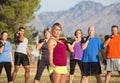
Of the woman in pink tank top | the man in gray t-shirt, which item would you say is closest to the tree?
the man in gray t-shirt

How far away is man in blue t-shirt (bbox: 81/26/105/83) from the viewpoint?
13109 mm

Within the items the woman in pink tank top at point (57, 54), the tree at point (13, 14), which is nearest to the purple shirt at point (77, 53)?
the woman in pink tank top at point (57, 54)

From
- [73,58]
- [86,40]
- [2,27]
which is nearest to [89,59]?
[86,40]

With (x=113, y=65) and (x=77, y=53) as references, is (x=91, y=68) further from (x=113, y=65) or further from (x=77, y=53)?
(x=77, y=53)

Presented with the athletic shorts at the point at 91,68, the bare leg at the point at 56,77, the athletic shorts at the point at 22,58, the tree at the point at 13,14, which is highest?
the tree at the point at 13,14

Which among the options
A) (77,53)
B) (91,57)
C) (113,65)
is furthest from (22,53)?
(113,65)

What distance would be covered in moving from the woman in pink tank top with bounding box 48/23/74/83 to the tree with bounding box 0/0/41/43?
29.9 metres

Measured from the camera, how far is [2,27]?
129ft

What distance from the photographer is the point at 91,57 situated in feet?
43.2

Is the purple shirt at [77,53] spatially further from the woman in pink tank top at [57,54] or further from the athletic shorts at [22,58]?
the woman in pink tank top at [57,54]

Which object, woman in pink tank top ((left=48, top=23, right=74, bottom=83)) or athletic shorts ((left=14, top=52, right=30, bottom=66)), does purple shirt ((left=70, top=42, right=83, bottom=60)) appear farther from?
woman in pink tank top ((left=48, top=23, right=74, bottom=83))

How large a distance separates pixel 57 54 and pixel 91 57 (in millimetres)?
3663

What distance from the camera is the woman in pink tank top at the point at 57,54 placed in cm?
955

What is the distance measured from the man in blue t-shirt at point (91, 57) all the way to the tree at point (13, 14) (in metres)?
26.6
